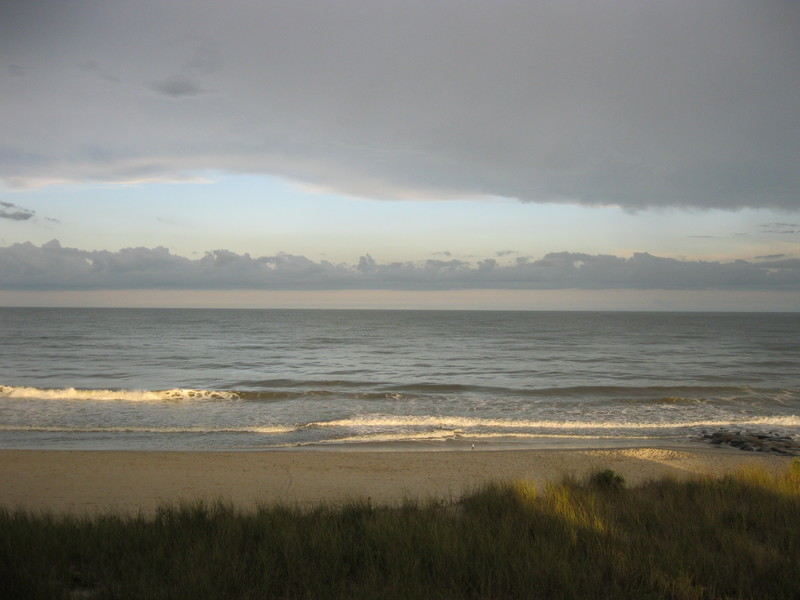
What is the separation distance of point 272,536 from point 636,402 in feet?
70.2

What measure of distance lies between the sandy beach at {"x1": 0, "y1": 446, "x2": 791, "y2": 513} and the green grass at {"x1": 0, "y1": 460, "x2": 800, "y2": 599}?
2809 millimetres

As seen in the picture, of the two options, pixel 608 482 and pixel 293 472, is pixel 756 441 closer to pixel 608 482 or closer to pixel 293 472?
pixel 608 482

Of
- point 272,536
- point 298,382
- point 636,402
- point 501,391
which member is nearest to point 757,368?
point 636,402

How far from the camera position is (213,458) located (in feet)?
45.8

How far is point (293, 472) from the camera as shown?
1265 centimetres

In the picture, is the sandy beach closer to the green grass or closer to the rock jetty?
the rock jetty

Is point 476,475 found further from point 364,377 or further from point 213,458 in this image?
point 364,377

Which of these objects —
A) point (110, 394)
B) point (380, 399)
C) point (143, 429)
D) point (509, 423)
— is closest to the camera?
point (143, 429)

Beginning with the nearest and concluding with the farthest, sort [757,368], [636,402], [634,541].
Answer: [634,541]
[636,402]
[757,368]

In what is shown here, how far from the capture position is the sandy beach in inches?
411

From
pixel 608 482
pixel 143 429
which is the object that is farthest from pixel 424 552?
pixel 143 429

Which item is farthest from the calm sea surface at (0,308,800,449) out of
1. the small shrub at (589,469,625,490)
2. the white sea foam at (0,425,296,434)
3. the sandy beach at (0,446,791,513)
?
the small shrub at (589,469,625,490)

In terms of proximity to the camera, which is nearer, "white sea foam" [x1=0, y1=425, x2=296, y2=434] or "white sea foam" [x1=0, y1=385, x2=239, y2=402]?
"white sea foam" [x1=0, y1=425, x2=296, y2=434]

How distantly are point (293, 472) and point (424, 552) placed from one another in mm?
7580
